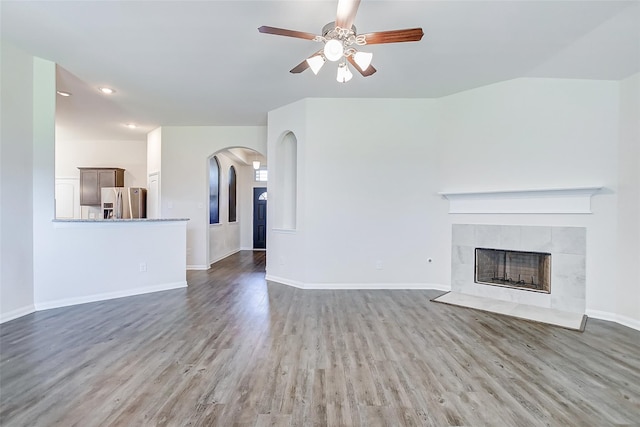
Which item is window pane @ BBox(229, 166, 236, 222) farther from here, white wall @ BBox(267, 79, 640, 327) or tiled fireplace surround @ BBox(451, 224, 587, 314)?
tiled fireplace surround @ BBox(451, 224, 587, 314)

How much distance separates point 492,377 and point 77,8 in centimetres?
425

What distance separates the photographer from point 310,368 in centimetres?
226

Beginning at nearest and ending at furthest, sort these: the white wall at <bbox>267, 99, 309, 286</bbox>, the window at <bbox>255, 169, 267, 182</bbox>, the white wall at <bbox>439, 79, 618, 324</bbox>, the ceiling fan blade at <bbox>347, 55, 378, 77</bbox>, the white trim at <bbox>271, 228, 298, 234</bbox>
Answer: the ceiling fan blade at <bbox>347, 55, 378, 77</bbox> → the white wall at <bbox>439, 79, 618, 324</bbox> → the white wall at <bbox>267, 99, 309, 286</bbox> → the white trim at <bbox>271, 228, 298, 234</bbox> → the window at <bbox>255, 169, 267, 182</bbox>

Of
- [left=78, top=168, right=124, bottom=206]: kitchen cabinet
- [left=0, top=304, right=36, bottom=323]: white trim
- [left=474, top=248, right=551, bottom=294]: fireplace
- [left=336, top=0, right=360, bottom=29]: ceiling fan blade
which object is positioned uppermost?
[left=336, top=0, right=360, bottom=29]: ceiling fan blade

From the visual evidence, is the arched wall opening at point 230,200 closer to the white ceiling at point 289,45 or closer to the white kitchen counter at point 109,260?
the white kitchen counter at point 109,260

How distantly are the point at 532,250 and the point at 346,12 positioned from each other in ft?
11.4

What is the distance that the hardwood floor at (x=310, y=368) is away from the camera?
1759 millimetres

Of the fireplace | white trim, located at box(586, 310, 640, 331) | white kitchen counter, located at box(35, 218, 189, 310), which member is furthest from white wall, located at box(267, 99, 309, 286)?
white trim, located at box(586, 310, 640, 331)

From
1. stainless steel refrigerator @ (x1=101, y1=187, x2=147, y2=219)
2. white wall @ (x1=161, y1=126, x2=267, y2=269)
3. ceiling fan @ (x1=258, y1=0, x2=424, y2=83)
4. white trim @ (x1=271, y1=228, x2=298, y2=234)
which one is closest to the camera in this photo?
ceiling fan @ (x1=258, y1=0, x2=424, y2=83)

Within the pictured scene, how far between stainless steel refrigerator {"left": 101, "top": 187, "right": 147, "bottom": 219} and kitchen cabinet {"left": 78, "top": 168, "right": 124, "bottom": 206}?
64 centimetres

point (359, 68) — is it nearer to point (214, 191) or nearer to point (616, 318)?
point (616, 318)

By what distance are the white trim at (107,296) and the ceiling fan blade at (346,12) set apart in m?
4.12

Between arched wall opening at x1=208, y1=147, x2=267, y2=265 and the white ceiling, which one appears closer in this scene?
the white ceiling

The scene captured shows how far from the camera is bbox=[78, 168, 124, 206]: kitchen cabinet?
697 cm
